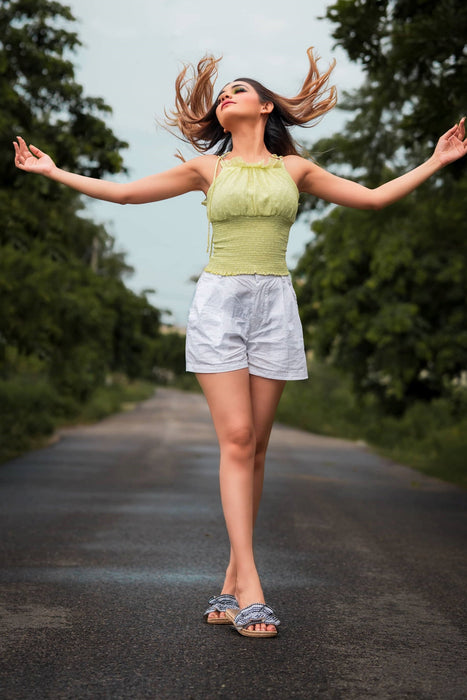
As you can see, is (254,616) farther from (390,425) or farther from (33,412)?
(390,425)

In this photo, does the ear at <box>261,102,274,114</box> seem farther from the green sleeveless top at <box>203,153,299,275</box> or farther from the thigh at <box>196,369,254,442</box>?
the thigh at <box>196,369,254,442</box>

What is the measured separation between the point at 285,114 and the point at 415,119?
546cm

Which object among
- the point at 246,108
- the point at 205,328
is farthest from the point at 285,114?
the point at 205,328

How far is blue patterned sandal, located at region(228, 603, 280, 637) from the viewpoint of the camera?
388 centimetres

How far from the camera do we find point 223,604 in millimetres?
4168

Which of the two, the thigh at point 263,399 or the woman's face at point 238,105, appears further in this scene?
the woman's face at point 238,105

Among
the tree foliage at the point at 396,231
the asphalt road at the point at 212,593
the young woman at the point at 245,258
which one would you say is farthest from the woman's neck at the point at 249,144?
the tree foliage at the point at 396,231

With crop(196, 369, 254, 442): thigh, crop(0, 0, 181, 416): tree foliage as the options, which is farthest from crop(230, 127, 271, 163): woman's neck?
crop(0, 0, 181, 416): tree foliage

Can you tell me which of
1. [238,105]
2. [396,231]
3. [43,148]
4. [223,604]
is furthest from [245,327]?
[396,231]

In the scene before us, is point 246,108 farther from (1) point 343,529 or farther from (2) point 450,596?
(1) point 343,529

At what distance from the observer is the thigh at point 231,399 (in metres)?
4.10

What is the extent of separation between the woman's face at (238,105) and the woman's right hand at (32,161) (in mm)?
813

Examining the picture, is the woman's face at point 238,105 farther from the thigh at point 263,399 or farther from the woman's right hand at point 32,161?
the thigh at point 263,399

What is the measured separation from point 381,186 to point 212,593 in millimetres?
2149
